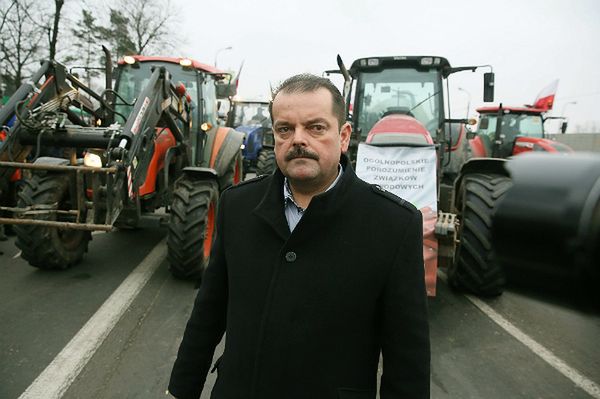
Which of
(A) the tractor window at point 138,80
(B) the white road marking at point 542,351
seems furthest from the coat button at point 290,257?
(A) the tractor window at point 138,80

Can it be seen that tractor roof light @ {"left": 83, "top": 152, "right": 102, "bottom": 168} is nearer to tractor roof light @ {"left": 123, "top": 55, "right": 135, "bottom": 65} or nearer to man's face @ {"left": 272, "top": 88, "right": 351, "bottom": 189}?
tractor roof light @ {"left": 123, "top": 55, "right": 135, "bottom": 65}

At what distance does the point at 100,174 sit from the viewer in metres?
4.50

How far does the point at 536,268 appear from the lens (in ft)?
1.33

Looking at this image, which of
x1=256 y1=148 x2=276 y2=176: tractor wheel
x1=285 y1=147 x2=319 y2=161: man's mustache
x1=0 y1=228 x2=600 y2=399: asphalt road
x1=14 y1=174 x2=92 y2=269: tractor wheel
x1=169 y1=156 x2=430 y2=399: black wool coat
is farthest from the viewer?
x1=256 y1=148 x2=276 y2=176: tractor wheel

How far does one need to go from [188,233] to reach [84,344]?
1533 mm

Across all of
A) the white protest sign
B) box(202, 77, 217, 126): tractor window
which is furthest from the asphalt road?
box(202, 77, 217, 126): tractor window

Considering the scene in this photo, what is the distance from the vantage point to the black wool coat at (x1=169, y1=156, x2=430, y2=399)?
1.46 meters

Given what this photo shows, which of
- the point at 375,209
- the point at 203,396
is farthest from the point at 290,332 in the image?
the point at 203,396

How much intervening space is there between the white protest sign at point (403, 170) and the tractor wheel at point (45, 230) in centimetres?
332

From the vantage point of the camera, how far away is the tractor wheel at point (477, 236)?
4172mm

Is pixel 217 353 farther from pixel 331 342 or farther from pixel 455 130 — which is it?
pixel 455 130

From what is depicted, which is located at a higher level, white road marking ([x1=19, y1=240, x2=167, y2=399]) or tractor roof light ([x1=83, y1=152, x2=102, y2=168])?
tractor roof light ([x1=83, y1=152, x2=102, y2=168])

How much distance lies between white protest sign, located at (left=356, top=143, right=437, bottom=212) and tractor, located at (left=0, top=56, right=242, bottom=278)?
189 cm

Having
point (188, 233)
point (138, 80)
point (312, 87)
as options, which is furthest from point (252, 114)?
point (312, 87)
